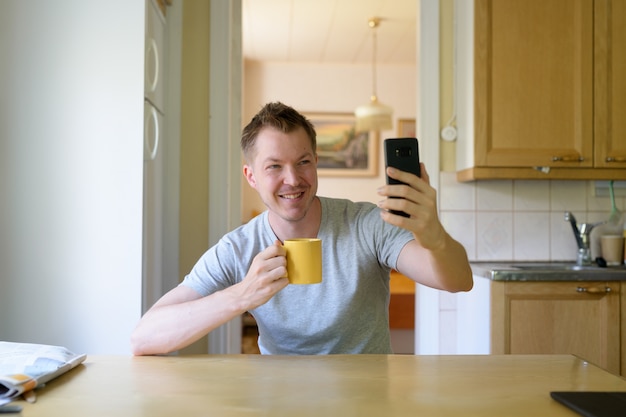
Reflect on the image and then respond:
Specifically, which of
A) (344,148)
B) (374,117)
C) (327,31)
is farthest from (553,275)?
(344,148)

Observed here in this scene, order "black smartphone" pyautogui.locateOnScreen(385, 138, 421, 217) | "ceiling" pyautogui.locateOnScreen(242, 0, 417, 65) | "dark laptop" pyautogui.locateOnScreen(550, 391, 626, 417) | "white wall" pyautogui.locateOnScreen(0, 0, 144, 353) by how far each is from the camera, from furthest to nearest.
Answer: "ceiling" pyautogui.locateOnScreen(242, 0, 417, 65), "white wall" pyautogui.locateOnScreen(0, 0, 144, 353), "black smartphone" pyautogui.locateOnScreen(385, 138, 421, 217), "dark laptop" pyautogui.locateOnScreen(550, 391, 626, 417)

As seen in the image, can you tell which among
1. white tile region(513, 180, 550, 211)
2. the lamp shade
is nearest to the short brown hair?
white tile region(513, 180, 550, 211)

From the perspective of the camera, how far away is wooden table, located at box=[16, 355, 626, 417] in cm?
86

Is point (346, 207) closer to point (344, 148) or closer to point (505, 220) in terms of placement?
point (505, 220)

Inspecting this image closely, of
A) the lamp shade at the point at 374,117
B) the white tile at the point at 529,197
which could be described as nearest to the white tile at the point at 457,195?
the white tile at the point at 529,197

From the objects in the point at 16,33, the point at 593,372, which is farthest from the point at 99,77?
the point at 593,372

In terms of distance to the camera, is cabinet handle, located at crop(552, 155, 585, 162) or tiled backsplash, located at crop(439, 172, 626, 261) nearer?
cabinet handle, located at crop(552, 155, 585, 162)

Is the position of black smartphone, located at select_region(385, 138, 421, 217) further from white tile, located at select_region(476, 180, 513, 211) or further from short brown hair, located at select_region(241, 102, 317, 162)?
white tile, located at select_region(476, 180, 513, 211)

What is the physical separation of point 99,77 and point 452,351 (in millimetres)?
2026

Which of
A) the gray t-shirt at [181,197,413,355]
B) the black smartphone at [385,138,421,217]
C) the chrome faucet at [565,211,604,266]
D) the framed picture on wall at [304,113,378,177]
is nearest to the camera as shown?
the black smartphone at [385,138,421,217]

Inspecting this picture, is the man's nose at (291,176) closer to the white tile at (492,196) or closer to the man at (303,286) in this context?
the man at (303,286)

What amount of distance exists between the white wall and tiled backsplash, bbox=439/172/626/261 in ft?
5.18

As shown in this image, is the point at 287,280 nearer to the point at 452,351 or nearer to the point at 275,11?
the point at 452,351

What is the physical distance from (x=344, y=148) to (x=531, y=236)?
3.49m
